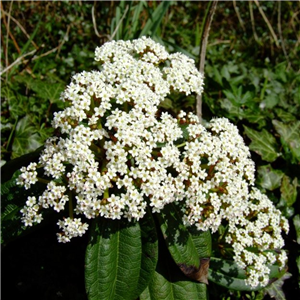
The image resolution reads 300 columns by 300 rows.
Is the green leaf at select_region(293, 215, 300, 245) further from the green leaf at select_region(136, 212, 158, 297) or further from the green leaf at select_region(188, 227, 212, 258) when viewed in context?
the green leaf at select_region(136, 212, 158, 297)

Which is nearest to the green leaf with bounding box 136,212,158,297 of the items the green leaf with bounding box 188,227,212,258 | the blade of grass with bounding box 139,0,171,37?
the green leaf with bounding box 188,227,212,258

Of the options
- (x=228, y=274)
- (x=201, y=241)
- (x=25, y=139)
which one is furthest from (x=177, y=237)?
(x=25, y=139)

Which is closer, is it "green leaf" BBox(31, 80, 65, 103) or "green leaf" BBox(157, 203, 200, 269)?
"green leaf" BBox(157, 203, 200, 269)

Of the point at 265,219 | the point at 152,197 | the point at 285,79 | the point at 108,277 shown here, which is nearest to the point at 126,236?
the point at 108,277

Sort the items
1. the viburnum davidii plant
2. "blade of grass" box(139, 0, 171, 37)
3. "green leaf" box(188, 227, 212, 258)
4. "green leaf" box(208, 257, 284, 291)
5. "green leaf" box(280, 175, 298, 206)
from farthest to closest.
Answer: "blade of grass" box(139, 0, 171, 37), "green leaf" box(280, 175, 298, 206), "green leaf" box(208, 257, 284, 291), "green leaf" box(188, 227, 212, 258), the viburnum davidii plant

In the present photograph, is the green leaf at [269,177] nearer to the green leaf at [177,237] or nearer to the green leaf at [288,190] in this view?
the green leaf at [288,190]

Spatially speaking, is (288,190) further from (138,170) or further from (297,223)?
(138,170)
